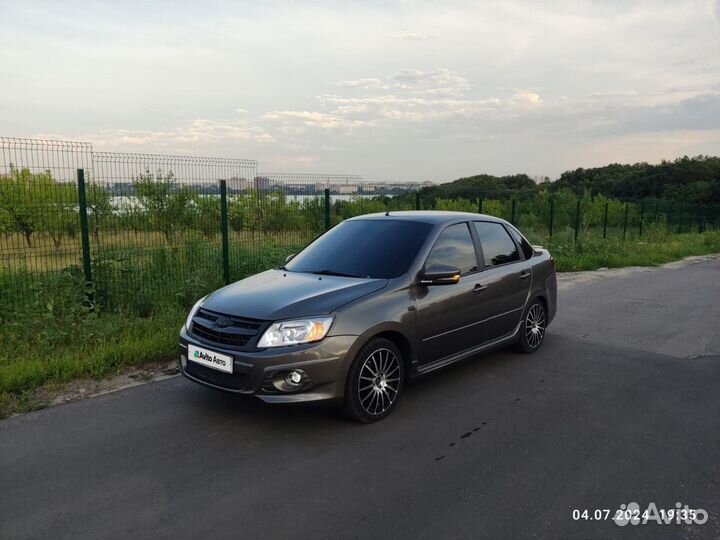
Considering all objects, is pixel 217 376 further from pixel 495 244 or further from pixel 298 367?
pixel 495 244

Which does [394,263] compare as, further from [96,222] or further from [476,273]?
[96,222]

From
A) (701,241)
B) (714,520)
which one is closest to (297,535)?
(714,520)

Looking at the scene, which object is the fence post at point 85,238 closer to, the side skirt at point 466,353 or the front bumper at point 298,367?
the front bumper at point 298,367

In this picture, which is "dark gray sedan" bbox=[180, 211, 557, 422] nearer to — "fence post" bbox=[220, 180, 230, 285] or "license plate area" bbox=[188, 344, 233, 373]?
"license plate area" bbox=[188, 344, 233, 373]

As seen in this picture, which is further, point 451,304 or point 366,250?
point 366,250

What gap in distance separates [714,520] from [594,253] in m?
15.0

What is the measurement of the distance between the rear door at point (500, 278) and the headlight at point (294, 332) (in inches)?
80.1

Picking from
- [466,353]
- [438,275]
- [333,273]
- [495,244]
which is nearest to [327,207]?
[495,244]

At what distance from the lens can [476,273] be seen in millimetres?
5730

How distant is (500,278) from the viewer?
601cm

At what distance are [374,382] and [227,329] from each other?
1.23 meters

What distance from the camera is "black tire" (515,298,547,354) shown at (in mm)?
6492

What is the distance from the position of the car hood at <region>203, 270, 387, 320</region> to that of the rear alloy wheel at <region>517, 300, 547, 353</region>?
2343 mm

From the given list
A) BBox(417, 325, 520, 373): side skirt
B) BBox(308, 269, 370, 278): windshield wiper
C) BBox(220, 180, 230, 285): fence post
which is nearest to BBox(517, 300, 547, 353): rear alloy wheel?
BBox(417, 325, 520, 373): side skirt
